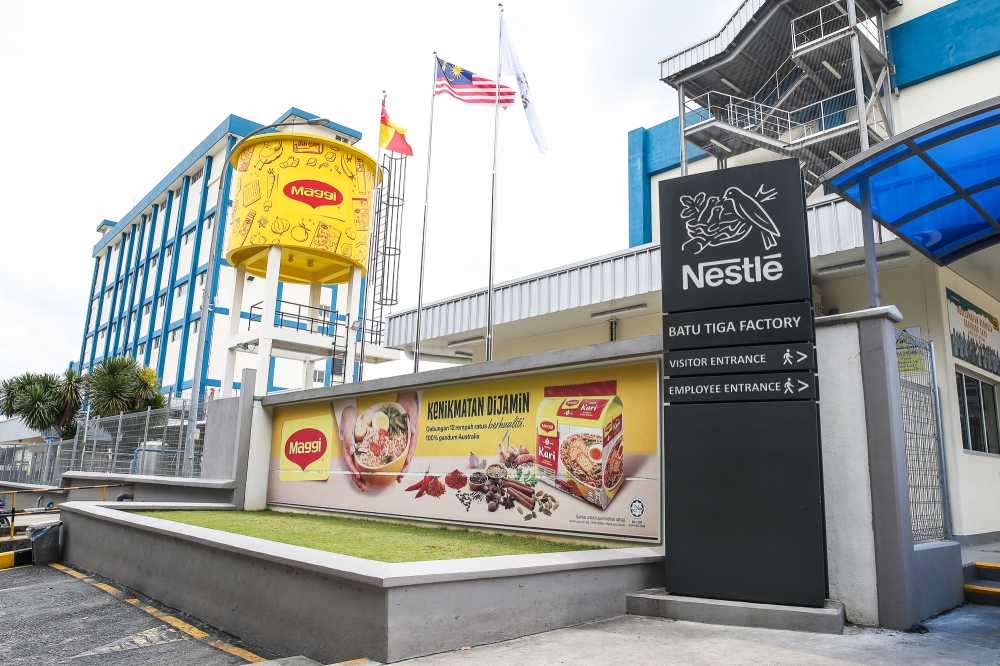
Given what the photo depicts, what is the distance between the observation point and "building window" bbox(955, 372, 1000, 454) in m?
11.6

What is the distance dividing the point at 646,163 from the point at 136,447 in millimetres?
17708

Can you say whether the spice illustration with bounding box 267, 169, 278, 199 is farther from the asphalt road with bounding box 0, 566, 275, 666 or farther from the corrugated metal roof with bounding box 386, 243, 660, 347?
the asphalt road with bounding box 0, 566, 275, 666

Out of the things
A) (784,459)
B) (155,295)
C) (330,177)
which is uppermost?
A: (155,295)

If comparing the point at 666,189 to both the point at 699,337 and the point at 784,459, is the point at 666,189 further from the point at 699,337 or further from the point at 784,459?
the point at 784,459

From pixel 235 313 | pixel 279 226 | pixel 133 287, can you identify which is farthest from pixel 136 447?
pixel 133 287

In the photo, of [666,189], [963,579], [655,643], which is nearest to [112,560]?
[655,643]

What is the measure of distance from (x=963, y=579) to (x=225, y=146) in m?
43.0

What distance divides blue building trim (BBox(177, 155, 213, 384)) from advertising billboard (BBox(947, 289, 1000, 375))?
38.9 metres

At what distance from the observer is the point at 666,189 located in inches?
289

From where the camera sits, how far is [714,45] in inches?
778

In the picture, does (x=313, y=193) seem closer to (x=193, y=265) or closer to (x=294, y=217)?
(x=294, y=217)

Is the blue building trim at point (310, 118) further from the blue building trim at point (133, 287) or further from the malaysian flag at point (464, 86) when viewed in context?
the malaysian flag at point (464, 86)

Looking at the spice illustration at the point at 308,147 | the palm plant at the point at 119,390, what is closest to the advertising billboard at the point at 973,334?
the spice illustration at the point at 308,147

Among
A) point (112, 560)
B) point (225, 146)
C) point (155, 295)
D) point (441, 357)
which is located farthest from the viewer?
point (155, 295)
